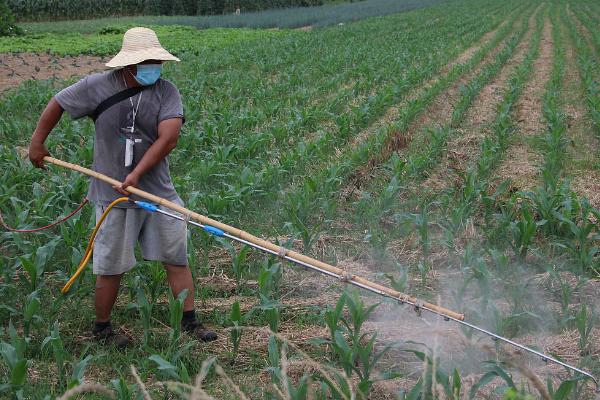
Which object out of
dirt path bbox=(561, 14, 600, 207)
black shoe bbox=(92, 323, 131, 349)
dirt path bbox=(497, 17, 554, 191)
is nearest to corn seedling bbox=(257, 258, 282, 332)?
black shoe bbox=(92, 323, 131, 349)

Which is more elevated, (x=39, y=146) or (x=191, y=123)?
(x=39, y=146)

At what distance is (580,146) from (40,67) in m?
13.2

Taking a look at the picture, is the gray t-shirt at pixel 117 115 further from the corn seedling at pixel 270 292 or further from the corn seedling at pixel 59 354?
the corn seedling at pixel 270 292

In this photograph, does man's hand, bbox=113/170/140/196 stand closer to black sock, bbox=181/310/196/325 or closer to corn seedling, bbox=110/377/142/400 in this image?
black sock, bbox=181/310/196/325

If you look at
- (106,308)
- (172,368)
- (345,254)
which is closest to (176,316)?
(106,308)

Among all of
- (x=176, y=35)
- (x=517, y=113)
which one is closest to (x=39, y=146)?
(x=517, y=113)

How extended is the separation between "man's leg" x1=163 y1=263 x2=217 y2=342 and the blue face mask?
0.98 metres

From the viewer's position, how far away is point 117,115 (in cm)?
354

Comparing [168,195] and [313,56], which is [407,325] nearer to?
[168,195]

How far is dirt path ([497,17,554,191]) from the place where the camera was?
7.04 m

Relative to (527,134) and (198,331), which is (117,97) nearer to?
(198,331)

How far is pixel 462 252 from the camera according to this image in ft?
16.5

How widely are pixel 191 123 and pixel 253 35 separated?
65.9ft

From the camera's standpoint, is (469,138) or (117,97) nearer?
(117,97)
